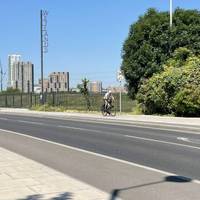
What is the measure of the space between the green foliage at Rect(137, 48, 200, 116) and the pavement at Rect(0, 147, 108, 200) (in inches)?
869

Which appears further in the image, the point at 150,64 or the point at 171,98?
the point at 150,64

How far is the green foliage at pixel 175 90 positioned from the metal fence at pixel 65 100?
7.40 m

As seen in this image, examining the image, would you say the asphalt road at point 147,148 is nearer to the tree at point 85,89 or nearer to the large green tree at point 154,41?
the large green tree at point 154,41

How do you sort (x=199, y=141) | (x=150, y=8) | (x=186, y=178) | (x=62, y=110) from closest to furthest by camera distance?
1. (x=186, y=178)
2. (x=199, y=141)
3. (x=150, y=8)
4. (x=62, y=110)

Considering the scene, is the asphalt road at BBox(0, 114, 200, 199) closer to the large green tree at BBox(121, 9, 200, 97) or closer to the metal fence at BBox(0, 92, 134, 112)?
the large green tree at BBox(121, 9, 200, 97)

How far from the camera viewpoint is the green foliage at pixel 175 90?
1296 inches

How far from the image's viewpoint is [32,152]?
1514cm

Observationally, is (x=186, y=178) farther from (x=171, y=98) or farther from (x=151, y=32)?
(x=151, y=32)

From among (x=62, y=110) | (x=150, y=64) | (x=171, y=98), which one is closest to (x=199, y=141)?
(x=171, y=98)

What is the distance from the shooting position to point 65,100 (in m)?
55.0

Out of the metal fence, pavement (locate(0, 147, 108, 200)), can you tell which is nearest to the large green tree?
the metal fence

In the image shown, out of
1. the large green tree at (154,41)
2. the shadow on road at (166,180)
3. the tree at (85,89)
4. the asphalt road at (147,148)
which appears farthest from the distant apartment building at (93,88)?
the shadow on road at (166,180)

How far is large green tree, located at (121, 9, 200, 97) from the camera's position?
133ft

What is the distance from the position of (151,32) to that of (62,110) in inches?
491
